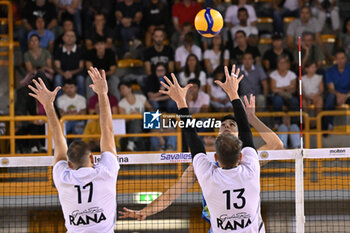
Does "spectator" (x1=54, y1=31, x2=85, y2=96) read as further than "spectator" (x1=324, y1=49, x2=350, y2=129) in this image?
Yes

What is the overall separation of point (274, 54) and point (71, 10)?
17.9 ft

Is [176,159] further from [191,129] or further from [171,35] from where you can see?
[171,35]

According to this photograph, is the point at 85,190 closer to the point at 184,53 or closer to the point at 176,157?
the point at 176,157

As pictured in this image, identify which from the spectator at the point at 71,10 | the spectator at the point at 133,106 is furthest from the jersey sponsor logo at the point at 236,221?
the spectator at the point at 71,10

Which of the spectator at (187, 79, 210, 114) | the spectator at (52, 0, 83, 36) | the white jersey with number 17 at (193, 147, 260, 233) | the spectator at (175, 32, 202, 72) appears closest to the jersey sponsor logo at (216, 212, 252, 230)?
the white jersey with number 17 at (193, 147, 260, 233)

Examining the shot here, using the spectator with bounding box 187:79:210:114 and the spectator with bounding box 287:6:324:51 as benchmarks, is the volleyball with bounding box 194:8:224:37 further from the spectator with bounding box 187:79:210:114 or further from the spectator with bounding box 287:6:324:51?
the spectator with bounding box 287:6:324:51

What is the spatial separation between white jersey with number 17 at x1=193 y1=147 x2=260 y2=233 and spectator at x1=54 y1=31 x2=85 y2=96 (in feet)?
29.1

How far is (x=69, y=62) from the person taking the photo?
1448 centimetres

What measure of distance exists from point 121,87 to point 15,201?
11.3ft

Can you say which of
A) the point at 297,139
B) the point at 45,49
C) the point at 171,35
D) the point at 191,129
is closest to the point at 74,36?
the point at 45,49

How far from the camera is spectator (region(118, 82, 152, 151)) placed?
1295 centimetres

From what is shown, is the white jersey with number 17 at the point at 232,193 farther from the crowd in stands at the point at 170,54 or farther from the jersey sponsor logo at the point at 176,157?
the crowd in stands at the point at 170,54

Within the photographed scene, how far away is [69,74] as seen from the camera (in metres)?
14.2

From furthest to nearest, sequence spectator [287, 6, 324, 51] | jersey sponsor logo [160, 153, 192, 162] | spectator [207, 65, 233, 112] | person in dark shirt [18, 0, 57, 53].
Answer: spectator [287, 6, 324, 51] → person in dark shirt [18, 0, 57, 53] → spectator [207, 65, 233, 112] → jersey sponsor logo [160, 153, 192, 162]
